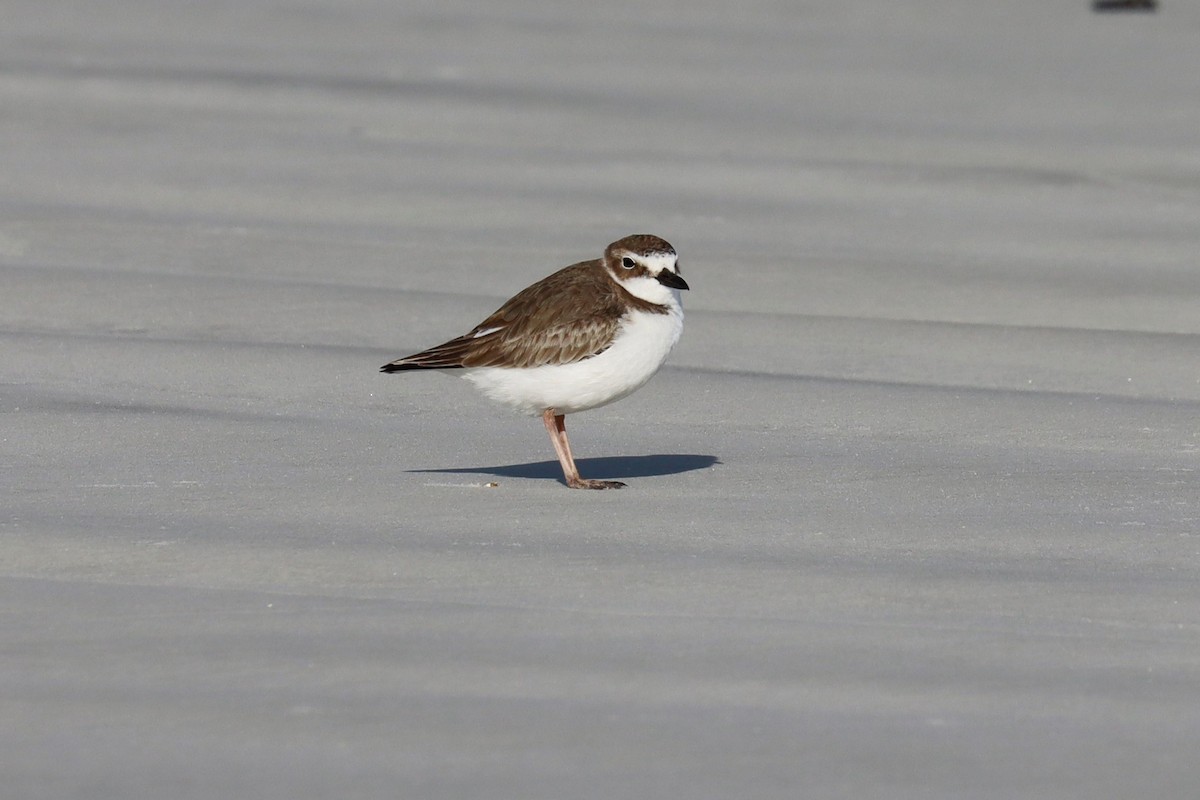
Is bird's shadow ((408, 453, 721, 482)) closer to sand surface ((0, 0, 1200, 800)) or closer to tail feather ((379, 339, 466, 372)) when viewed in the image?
sand surface ((0, 0, 1200, 800))

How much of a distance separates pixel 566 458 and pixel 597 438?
3.12 ft

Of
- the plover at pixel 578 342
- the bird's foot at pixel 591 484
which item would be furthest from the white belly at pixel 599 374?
the bird's foot at pixel 591 484

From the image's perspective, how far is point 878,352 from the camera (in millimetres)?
8406

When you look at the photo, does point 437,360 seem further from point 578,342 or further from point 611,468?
point 611,468

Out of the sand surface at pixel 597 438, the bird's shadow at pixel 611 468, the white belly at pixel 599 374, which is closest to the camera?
the sand surface at pixel 597 438

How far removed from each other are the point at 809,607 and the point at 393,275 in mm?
5059

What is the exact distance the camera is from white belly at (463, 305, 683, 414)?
6.30 m

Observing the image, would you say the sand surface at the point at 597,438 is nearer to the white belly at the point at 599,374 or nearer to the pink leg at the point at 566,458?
the pink leg at the point at 566,458

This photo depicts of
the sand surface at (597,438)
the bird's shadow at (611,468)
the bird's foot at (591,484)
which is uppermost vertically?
the sand surface at (597,438)

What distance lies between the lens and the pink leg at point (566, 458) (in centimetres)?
636

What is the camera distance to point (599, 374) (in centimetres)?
630

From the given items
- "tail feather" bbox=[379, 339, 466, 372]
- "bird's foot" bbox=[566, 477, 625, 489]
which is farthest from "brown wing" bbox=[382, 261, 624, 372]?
"bird's foot" bbox=[566, 477, 625, 489]

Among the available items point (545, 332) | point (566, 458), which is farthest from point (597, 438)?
point (545, 332)

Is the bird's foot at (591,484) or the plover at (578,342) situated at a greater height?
the plover at (578,342)
